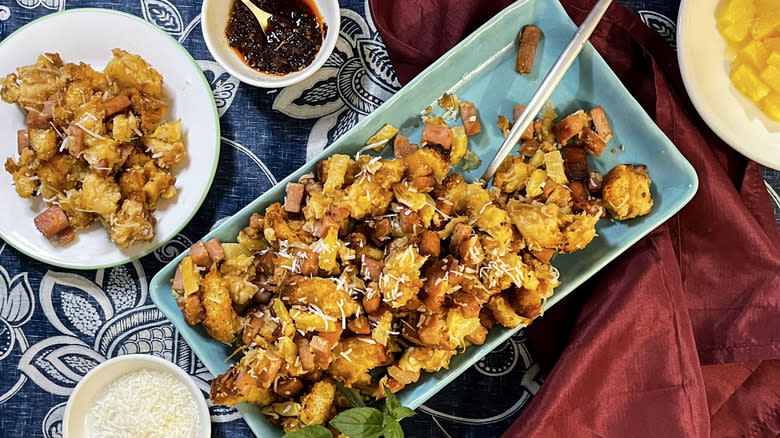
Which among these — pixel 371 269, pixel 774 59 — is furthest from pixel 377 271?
pixel 774 59

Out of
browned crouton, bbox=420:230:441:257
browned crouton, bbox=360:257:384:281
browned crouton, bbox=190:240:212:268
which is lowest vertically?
browned crouton, bbox=190:240:212:268

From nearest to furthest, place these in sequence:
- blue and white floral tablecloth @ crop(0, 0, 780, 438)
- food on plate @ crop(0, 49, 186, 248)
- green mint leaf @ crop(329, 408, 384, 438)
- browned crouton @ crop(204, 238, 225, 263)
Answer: green mint leaf @ crop(329, 408, 384, 438) < browned crouton @ crop(204, 238, 225, 263) < food on plate @ crop(0, 49, 186, 248) < blue and white floral tablecloth @ crop(0, 0, 780, 438)

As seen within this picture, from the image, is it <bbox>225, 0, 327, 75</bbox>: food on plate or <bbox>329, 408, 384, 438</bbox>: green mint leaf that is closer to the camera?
<bbox>329, 408, 384, 438</bbox>: green mint leaf

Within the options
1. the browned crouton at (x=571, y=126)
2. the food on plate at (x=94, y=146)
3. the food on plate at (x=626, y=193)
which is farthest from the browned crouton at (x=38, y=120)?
the food on plate at (x=626, y=193)

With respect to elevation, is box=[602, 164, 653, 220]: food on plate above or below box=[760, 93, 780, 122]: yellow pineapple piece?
below

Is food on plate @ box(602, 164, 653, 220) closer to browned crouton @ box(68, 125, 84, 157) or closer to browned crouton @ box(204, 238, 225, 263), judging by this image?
browned crouton @ box(204, 238, 225, 263)

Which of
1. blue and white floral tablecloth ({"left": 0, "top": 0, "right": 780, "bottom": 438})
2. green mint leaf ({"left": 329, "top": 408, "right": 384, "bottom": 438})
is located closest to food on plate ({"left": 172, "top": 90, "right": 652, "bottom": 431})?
green mint leaf ({"left": 329, "top": 408, "right": 384, "bottom": 438})

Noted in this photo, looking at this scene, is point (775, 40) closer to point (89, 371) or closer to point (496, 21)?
point (496, 21)

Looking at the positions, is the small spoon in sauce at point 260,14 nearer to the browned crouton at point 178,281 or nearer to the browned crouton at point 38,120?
the browned crouton at point 38,120

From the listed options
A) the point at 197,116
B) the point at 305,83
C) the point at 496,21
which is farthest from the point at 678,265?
the point at 197,116
